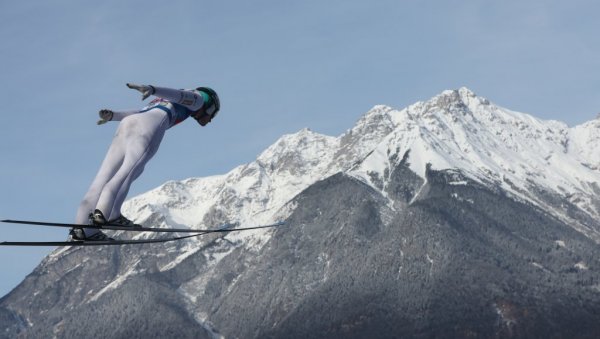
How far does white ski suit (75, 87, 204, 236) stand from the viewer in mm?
19125

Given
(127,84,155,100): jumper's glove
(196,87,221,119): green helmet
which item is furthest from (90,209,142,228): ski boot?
(196,87,221,119): green helmet

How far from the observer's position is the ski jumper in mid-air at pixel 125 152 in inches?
747

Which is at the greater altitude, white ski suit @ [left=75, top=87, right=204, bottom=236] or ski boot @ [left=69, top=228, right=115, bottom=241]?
white ski suit @ [left=75, top=87, right=204, bottom=236]

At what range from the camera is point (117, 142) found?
1977 centimetres

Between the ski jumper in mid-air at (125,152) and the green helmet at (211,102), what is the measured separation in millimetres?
415

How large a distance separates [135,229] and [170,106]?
8.16 ft

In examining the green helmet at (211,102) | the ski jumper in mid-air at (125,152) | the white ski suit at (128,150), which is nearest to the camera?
the ski jumper in mid-air at (125,152)

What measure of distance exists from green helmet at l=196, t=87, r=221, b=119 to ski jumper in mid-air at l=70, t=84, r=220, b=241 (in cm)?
41

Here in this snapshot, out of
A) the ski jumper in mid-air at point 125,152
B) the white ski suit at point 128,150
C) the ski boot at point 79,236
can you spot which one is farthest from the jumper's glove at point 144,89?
the ski boot at point 79,236

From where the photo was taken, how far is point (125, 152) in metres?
19.7

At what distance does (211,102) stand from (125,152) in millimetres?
2205

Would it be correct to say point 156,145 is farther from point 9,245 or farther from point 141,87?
point 9,245

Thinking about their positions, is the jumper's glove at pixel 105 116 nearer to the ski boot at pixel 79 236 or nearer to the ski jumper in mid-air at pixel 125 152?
the ski jumper in mid-air at pixel 125 152

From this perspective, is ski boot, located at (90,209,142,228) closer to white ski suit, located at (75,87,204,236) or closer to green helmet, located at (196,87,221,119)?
white ski suit, located at (75,87,204,236)
